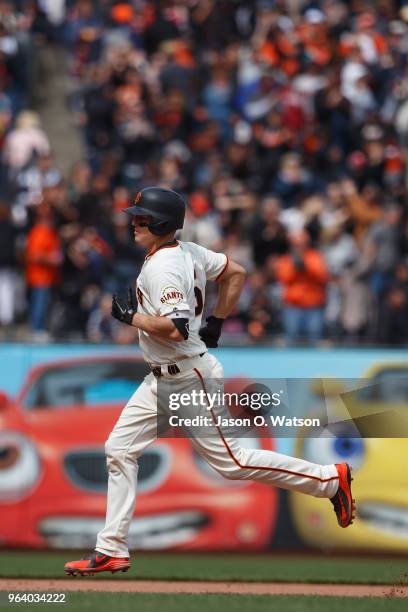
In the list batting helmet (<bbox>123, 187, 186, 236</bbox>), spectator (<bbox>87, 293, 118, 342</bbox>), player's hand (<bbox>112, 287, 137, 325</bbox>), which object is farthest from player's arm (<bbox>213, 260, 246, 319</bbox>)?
spectator (<bbox>87, 293, 118, 342</bbox>)

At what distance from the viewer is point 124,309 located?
720cm

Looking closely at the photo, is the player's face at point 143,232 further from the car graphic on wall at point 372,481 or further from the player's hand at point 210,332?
the car graphic on wall at point 372,481

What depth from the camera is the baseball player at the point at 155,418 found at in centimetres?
725

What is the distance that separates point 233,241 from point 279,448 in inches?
177

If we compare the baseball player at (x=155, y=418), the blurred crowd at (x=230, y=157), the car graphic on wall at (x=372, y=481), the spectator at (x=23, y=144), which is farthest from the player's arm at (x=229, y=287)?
the spectator at (x=23, y=144)

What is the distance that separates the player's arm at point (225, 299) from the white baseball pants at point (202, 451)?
1.57 ft

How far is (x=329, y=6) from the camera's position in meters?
18.5

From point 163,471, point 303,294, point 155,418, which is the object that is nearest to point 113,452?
point 155,418

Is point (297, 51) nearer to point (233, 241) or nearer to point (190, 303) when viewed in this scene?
point (233, 241)

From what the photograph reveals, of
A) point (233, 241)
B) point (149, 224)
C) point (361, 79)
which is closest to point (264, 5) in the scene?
point (361, 79)

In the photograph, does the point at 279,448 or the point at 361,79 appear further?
the point at 361,79

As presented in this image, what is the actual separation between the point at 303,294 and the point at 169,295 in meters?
6.72

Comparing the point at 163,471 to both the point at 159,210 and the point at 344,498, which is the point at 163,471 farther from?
the point at 159,210

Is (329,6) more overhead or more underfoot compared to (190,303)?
more overhead
